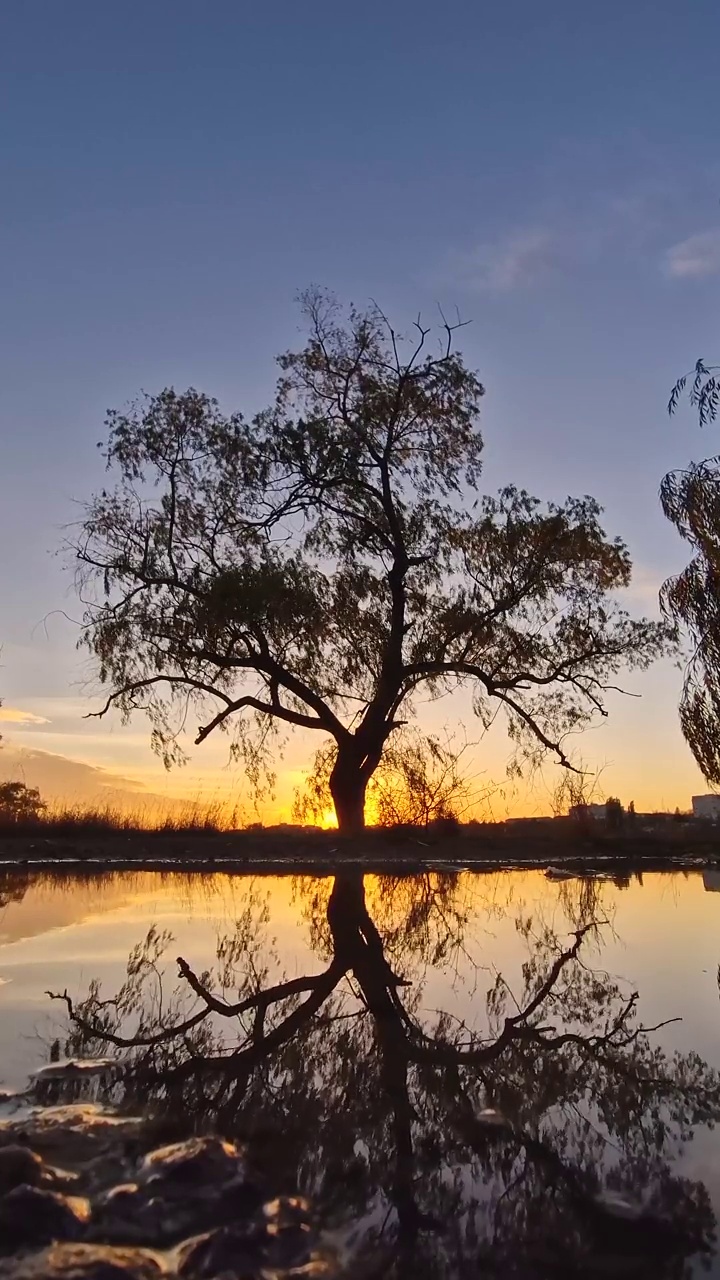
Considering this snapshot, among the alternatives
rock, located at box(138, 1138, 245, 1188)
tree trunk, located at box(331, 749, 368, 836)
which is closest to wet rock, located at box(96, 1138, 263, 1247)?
rock, located at box(138, 1138, 245, 1188)

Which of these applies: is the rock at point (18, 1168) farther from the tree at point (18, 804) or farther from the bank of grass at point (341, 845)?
the tree at point (18, 804)

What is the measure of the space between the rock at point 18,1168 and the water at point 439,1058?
0.62 metres

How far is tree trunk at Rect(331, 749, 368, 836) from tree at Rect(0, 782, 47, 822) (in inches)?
230

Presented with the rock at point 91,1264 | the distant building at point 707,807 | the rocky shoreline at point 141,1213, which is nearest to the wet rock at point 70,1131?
the rocky shoreline at point 141,1213

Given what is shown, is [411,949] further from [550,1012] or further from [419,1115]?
[419,1115]

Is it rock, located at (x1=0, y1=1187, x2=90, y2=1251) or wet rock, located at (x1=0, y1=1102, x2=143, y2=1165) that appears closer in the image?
rock, located at (x1=0, y1=1187, x2=90, y2=1251)

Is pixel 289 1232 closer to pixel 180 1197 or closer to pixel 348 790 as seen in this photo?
pixel 180 1197

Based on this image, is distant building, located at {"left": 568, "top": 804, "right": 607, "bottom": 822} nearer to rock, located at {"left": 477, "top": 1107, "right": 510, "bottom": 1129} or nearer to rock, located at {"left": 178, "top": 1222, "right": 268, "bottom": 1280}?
rock, located at {"left": 477, "top": 1107, "right": 510, "bottom": 1129}

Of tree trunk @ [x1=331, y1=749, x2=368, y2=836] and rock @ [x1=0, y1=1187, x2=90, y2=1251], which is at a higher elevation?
tree trunk @ [x1=331, y1=749, x2=368, y2=836]

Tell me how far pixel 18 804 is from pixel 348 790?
1017cm

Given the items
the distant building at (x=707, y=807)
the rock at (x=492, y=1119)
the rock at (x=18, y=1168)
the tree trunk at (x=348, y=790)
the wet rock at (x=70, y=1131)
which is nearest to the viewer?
the rock at (x=18, y=1168)

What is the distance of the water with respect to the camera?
2551mm

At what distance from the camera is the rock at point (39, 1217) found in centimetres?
229

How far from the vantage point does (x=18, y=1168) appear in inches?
102
